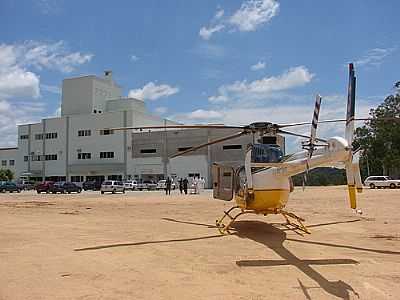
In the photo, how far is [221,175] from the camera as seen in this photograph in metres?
18.2

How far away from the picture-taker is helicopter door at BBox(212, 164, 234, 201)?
1738 centimetres

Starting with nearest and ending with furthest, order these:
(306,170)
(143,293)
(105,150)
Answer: (143,293)
(306,170)
(105,150)

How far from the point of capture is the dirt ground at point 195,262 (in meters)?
8.02

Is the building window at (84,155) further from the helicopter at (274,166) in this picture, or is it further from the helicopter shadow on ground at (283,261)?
the helicopter shadow on ground at (283,261)

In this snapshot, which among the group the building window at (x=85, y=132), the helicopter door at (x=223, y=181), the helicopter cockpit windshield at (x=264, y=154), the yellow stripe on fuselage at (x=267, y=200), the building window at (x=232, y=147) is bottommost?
the yellow stripe on fuselage at (x=267, y=200)

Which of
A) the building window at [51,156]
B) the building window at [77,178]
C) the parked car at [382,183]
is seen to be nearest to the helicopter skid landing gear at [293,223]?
the parked car at [382,183]

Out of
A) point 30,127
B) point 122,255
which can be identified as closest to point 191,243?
point 122,255

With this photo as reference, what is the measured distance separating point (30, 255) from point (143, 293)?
4.44 metres

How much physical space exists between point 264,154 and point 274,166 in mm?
2241

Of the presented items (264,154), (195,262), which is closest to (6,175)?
(264,154)

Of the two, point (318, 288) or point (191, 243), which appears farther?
point (191, 243)

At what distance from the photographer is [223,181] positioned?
1795 cm

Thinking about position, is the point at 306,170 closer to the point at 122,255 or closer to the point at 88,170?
the point at 122,255

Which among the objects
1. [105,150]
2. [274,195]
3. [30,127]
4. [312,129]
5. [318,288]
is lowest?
[318,288]
